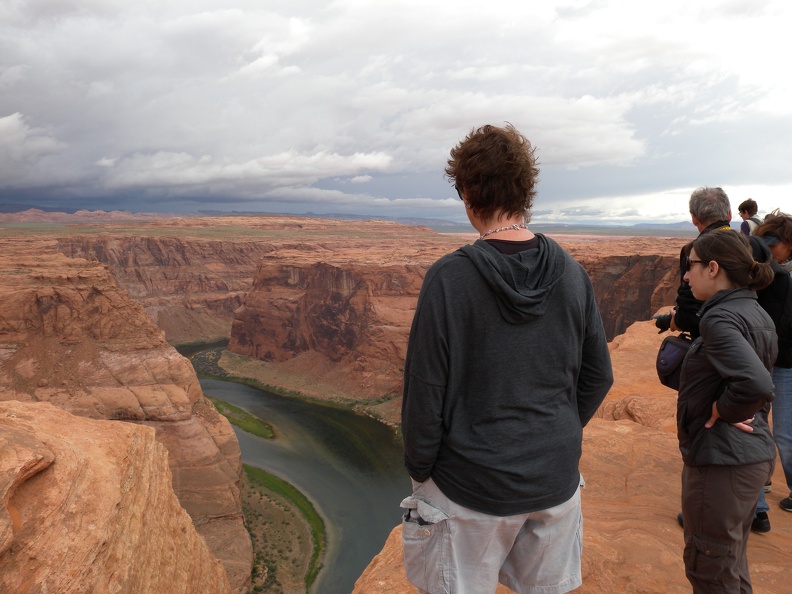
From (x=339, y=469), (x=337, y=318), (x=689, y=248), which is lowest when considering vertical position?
(x=339, y=469)

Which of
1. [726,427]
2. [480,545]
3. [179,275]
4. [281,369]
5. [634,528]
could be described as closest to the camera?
[480,545]

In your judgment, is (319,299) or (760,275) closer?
(760,275)

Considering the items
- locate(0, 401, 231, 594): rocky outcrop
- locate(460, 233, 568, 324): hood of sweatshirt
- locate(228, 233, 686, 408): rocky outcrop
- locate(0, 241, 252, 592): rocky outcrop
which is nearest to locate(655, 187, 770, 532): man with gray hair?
locate(460, 233, 568, 324): hood of sweatshirt

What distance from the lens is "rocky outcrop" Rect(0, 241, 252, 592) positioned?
70.7 feet

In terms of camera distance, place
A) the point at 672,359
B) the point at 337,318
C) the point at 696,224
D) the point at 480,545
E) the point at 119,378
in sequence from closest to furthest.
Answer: the point at 480,545 → the point at 672,359 → the point at 696,224 → the point at 119,378 → the point at 337,318

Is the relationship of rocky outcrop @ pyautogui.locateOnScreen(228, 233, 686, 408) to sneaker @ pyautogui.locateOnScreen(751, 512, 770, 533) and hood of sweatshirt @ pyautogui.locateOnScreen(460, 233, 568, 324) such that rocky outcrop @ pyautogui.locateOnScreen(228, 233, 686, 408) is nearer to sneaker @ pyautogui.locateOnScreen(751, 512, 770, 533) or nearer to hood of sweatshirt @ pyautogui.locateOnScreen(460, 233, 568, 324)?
sneaker @ pyautogui.locateOnScreen(751, 512, 770, 533)

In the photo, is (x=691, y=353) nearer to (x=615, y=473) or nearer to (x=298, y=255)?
(x=615, y=473)

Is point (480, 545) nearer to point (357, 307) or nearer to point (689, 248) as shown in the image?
point (689, 248)

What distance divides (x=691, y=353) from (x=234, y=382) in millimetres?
50435

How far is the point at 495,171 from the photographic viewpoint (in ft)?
7.49

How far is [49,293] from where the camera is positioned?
26.1 m

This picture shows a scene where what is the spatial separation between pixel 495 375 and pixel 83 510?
6295 millimetres

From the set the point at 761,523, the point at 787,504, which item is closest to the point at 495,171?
the point at 761,523

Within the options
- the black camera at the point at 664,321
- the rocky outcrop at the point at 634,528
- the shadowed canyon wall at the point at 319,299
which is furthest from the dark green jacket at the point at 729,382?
the shadowed canyon wall at the point at 319,299
